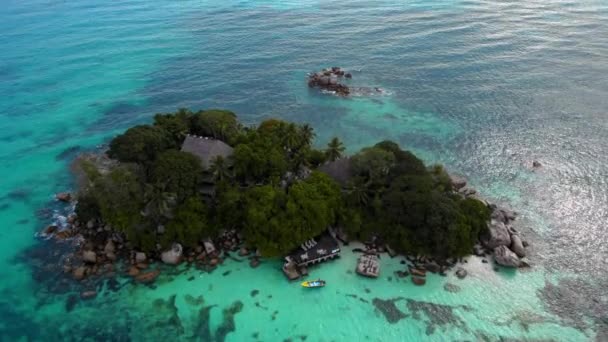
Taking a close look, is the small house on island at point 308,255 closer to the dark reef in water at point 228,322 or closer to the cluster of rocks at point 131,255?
the cluster of rocks at point 131,255

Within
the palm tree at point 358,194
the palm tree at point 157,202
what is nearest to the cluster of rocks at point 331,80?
the palm tree at point 358,194

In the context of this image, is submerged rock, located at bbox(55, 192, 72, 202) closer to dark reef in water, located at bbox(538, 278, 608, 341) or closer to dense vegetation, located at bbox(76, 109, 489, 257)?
dense vegetation, located at bbox(76, 109, 489, 257)

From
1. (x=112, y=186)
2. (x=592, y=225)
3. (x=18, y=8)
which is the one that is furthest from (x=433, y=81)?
(x=18, y=8)

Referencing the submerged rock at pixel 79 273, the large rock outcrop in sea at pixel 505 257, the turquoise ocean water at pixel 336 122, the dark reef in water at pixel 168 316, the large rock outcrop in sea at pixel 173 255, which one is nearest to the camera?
the dark reef in water at pixel 168 316

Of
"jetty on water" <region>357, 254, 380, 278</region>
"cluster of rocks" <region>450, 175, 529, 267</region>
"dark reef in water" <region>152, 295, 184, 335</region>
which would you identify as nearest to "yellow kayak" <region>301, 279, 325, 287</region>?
"jetty on water" <region>357, 254, 380, 278</region>

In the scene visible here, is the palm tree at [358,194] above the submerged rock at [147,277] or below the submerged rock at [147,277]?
above

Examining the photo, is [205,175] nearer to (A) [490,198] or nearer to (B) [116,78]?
(A) [490,198]
